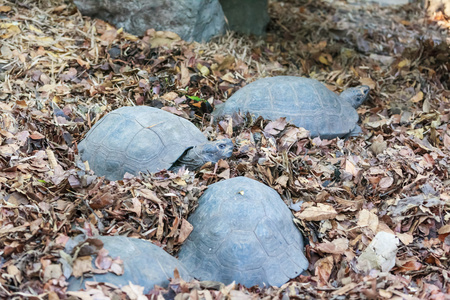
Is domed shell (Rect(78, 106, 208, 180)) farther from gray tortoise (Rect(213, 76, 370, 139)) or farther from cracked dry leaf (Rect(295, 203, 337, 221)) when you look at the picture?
cracked dry leaf (Rect(295, 203, 337, 221))

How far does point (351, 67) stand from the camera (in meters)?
6.56

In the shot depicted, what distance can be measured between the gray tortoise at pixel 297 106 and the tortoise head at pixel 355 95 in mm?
403

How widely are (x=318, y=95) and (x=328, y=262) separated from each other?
7.69ft

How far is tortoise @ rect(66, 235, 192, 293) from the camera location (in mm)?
2656

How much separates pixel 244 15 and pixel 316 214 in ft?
15.6

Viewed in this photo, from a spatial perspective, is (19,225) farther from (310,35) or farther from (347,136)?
(310,35)

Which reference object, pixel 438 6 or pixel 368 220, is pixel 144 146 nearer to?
pixel 368 220

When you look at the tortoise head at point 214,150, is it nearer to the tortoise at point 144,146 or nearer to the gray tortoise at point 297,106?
the tortoise at point 144,146

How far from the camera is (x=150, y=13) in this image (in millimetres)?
6301

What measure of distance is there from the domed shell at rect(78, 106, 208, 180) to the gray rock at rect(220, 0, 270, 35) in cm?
374

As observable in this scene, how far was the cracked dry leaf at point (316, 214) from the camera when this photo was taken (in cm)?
352

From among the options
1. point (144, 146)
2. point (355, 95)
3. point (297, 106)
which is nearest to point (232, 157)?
point (144, 146)

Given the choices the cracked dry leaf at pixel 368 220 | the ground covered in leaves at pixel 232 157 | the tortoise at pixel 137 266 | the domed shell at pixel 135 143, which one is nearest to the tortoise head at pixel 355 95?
the ground covered in leaves at pixel 232 157

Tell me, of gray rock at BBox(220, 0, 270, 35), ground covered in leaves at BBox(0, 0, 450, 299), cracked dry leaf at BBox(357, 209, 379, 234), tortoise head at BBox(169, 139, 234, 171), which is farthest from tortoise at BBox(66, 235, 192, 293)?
gray rock at BBox(220, 0, 270, 35)
